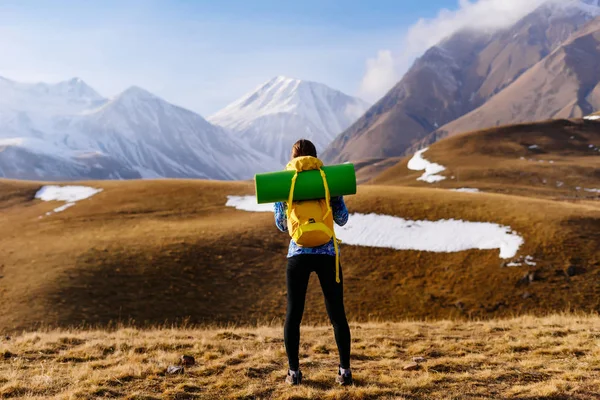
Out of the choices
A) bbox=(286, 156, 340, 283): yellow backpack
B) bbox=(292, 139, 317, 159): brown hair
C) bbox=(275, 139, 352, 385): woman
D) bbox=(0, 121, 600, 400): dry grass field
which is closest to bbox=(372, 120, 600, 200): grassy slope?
bbox=(0, 121, 600, 400): dry grass field

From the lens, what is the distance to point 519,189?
2822 inches

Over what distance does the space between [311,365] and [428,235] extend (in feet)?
97.5

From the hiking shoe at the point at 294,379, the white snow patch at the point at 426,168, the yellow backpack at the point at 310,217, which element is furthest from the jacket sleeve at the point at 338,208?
the white snow patch at the point at 426,168

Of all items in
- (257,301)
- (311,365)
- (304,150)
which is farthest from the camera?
(257,301)

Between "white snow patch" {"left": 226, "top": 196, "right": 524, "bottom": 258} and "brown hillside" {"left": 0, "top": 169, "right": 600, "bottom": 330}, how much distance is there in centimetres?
87

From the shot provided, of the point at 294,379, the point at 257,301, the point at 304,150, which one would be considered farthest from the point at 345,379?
the point at 257,301

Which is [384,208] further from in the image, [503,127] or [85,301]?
[503,127]

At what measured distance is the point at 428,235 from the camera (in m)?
37.2

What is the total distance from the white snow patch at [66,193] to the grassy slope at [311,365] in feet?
156

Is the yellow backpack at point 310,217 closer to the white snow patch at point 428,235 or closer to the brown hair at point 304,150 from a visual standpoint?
the brown hair at point 304,150

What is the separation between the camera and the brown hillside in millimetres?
27891

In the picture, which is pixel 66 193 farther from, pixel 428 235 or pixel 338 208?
pixel 338 208

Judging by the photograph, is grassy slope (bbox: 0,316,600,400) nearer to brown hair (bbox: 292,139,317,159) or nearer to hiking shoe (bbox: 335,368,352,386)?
hiking shoe (bbox: 335,368,352,386)

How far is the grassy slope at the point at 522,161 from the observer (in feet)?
253
